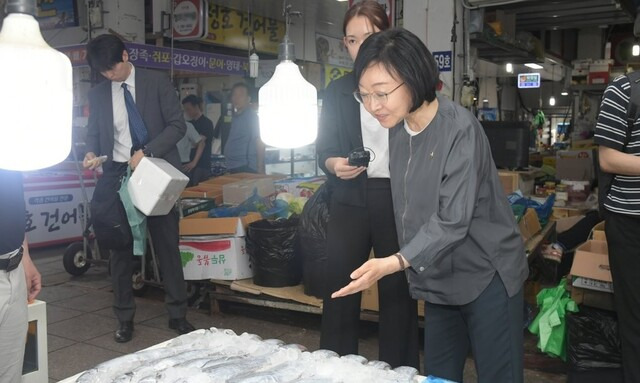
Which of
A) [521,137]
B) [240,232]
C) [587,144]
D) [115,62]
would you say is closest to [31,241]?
[240,232]

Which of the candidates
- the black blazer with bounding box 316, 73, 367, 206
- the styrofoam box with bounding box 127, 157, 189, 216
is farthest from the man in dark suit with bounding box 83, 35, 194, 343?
the black blazer with bounding box 316, 73, 367, 206

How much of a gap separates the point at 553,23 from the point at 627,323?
5.54 m

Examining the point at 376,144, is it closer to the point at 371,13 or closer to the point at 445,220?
the point at 371,13

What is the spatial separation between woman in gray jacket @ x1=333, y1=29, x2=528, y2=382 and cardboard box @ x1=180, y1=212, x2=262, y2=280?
270 cm

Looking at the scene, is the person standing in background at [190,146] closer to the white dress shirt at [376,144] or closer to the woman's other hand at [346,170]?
the white dress shirt at [376,144]

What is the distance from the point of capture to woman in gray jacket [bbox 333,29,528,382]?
6.35 feet

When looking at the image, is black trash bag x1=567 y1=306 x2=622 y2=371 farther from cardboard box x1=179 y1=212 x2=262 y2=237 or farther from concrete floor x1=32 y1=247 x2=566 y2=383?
cardboard box x1=179 y1=212 x2=262 y2=237

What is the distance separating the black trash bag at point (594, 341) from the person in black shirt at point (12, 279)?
276 centimetres

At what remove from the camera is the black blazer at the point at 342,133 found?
2.88m

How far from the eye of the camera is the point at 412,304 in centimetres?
294

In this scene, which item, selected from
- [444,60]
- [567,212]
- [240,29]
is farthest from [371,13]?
[240,29]

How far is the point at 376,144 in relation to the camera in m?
2.86

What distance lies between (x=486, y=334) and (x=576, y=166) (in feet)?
21.1

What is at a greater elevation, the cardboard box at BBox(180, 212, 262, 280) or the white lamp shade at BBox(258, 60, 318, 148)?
the white lamp shade at BBox(258, 60, 318, 148)
